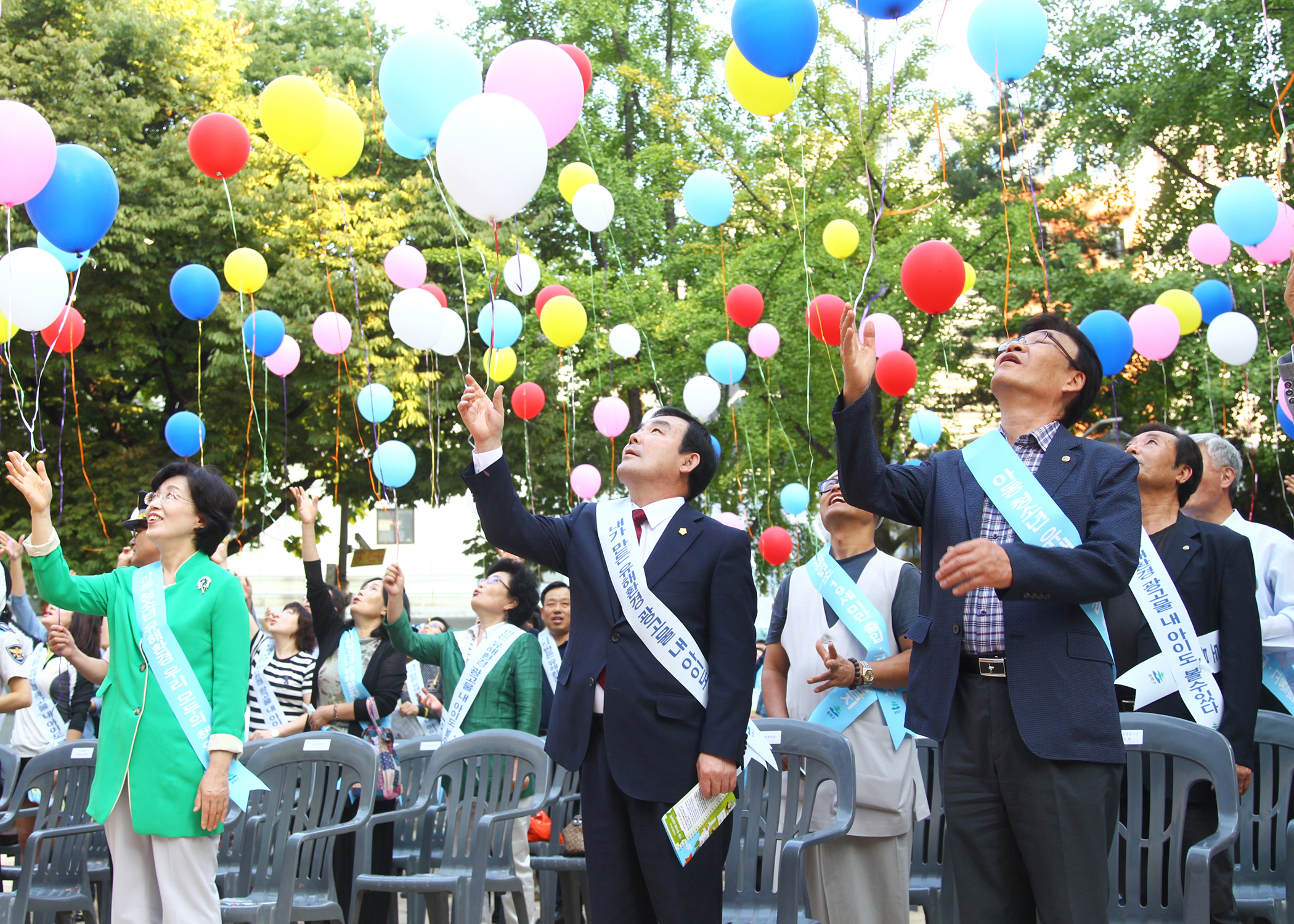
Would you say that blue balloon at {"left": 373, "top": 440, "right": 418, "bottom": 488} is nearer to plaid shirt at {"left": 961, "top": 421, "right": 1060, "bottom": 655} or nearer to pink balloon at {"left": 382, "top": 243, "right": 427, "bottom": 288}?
pink balloon at {"left": 382, "top": 243, "right": 427, "bottom": 288}

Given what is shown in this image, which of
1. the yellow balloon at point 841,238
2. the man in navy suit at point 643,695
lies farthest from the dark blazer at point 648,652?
the yellow balloon at point 841,238

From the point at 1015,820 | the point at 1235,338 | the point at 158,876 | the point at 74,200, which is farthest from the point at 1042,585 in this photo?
the point at 1235,338

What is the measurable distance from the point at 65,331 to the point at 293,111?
2768 millimetres

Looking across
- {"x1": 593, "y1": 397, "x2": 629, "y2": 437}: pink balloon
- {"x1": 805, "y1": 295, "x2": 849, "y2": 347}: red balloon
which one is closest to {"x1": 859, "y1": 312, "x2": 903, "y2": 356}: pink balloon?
{"x1": 805, "y1": 295, "x2": 849, "y2": 347}: red balloon

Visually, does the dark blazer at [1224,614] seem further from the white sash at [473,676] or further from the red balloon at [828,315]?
the red balloon at [828,315]

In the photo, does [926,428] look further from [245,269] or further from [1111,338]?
[245,269]

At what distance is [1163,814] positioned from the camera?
3.18 metres

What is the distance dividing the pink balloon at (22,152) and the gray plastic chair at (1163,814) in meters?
5.22

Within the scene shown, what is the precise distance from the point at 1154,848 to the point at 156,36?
15860mm

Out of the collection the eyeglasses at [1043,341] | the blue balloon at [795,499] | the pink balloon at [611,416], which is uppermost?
the pink balloon at [611,416]

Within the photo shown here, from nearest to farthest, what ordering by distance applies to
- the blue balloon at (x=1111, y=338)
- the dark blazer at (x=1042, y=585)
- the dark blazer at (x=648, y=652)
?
the dark blazer at (x=1042, y=585), the dark blazer at (x=648, y=652), the blue balloon at (x=1111, y=338)

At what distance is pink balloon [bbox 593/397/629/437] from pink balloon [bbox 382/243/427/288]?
2178 mm

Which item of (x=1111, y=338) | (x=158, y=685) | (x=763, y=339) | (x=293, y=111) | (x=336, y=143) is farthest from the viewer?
(x=763, y=339)

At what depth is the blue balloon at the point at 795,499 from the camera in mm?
10320
